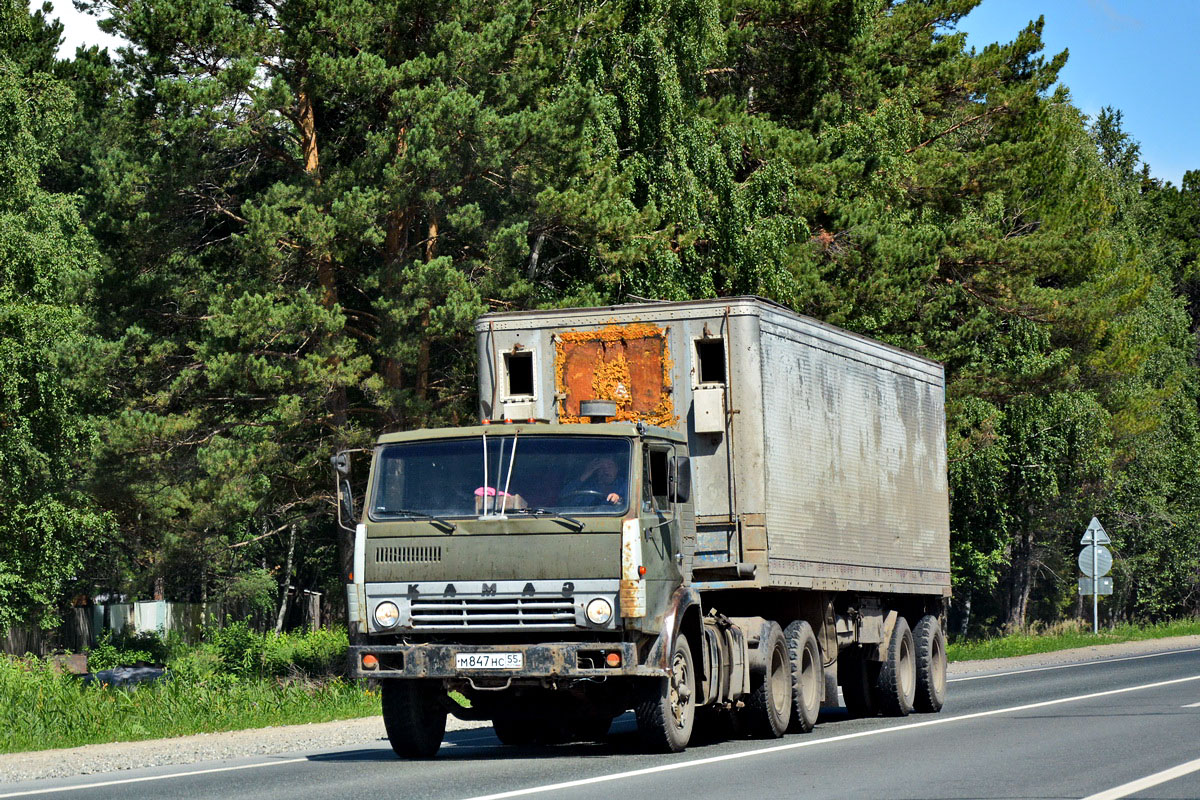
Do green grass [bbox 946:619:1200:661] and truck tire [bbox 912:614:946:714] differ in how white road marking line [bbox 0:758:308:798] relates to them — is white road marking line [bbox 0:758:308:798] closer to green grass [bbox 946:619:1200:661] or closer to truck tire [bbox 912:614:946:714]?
truck tire [bbox 912:614:946:714]

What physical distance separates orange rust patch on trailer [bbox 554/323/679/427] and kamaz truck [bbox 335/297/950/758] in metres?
0.02

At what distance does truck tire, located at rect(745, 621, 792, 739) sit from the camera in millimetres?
14898

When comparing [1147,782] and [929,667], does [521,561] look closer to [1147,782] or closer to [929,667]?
[1147,782]

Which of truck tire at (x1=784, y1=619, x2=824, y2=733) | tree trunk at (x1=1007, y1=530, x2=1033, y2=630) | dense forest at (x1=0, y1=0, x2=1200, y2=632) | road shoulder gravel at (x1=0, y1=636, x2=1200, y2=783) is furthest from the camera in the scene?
tree trunk at (x1=1007, y1=530, x2=1033, y2=630)

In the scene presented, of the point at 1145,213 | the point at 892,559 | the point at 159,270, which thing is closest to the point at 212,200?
the point at 159,270

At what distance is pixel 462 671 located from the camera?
12258 millimetres

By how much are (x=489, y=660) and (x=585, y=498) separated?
4.81 ft

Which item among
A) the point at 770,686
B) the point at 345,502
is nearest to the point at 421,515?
the point at 345,502

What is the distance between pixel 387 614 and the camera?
41.4ft

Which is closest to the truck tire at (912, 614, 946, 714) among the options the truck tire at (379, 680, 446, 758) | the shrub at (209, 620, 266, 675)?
the truck tire at (379, 680, 446, 758)

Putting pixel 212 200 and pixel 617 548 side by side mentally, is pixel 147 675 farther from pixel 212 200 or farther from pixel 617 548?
pixel 617 548

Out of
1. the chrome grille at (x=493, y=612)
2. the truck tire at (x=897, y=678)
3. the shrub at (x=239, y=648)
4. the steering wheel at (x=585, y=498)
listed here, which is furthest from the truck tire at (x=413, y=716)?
the shrub at (x=239, y=648)

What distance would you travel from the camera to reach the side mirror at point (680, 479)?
1308cm

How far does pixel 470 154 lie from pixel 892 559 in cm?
1408
